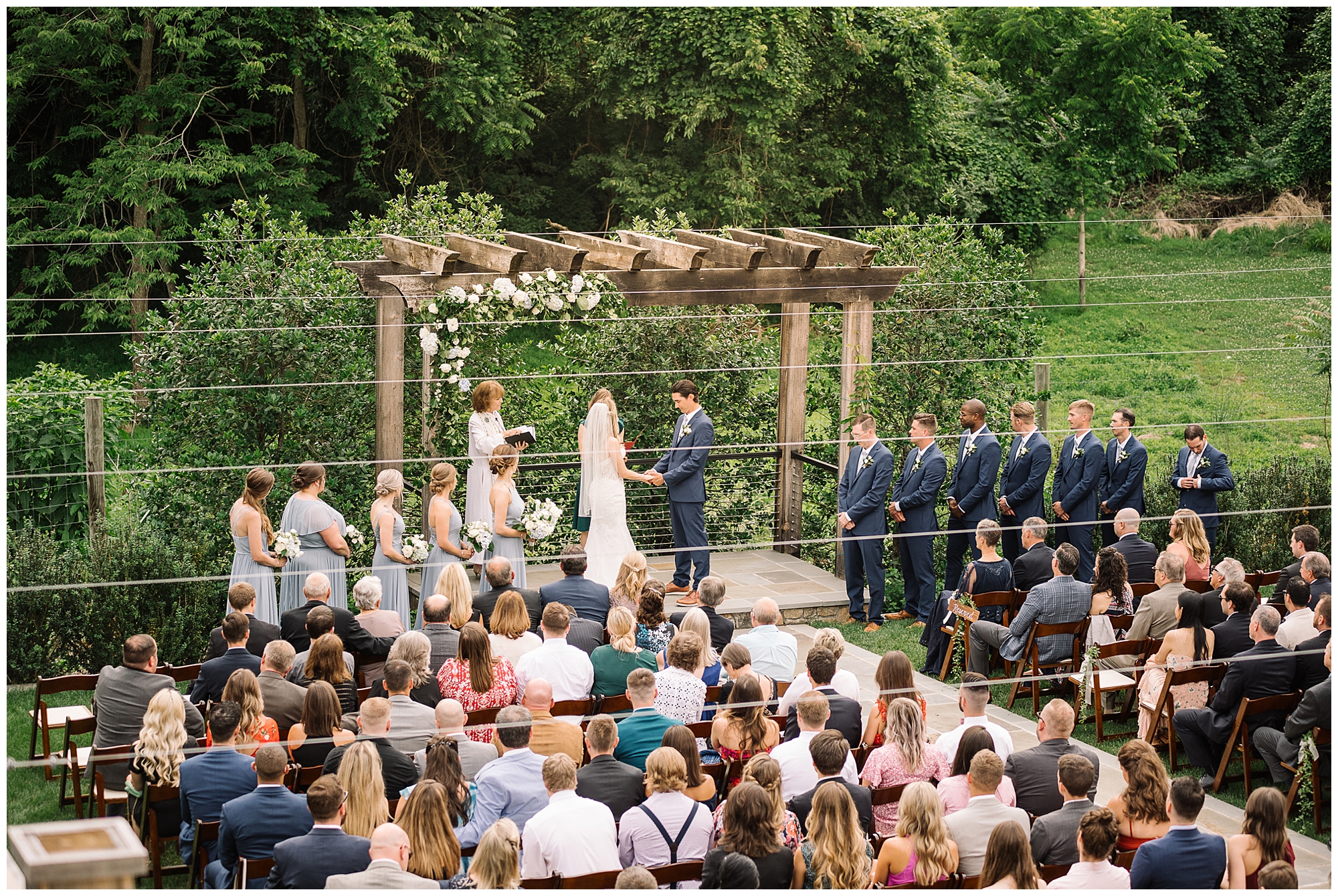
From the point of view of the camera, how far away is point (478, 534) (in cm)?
988

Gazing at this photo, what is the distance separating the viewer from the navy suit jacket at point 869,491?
1065 cm

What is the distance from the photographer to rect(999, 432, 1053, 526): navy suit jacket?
10789 millimetres

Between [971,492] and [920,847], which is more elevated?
[971,492]

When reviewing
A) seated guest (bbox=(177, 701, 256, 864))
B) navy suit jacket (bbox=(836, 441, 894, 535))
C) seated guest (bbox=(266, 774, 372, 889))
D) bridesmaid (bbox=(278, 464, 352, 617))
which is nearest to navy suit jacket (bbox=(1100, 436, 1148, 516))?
navy suit jacket (bbox=(836, 441, 894, 535))

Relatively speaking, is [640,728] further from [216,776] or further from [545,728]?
[216,776]

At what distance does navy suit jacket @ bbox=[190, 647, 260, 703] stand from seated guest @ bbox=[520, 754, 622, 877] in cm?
231

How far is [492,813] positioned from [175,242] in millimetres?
16547

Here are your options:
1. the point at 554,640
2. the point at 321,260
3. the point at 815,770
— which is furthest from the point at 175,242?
the point at 815,770

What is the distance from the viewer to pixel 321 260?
1169 centimetres

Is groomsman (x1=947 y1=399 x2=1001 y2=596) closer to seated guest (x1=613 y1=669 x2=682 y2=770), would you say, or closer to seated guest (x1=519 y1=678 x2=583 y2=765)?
seated guest (x1=613 y1=669 x2=682 y2=770)

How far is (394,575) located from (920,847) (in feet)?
17.4

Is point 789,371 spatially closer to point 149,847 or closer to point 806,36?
point 149,847

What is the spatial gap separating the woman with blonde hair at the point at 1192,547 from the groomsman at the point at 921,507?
1.82 m

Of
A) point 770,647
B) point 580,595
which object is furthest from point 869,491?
point 770,647
